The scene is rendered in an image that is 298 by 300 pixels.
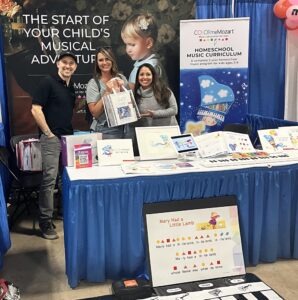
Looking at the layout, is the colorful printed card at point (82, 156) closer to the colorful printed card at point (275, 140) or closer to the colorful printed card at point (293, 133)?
the colorful printed card at point (275, 140)

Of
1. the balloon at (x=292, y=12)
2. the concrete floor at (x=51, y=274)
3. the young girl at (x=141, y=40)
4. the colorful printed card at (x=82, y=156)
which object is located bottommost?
the concrete floor at (x=51, y=274)

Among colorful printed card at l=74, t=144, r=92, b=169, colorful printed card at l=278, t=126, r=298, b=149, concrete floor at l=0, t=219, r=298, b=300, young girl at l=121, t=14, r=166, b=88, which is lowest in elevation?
concrete floor at l=0, t=219, r=298, b=300

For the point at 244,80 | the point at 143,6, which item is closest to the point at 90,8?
the point at 143,6

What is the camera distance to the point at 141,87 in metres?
3.97

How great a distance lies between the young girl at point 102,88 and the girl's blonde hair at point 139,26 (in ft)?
2.58

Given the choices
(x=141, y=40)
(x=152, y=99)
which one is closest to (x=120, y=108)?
(x=152, y=99)

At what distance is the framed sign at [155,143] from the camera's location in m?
2.89

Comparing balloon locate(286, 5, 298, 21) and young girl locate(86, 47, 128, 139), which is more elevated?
balloon locate(286, 5, 298, 21)

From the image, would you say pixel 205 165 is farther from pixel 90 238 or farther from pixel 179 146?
pixel 90 238

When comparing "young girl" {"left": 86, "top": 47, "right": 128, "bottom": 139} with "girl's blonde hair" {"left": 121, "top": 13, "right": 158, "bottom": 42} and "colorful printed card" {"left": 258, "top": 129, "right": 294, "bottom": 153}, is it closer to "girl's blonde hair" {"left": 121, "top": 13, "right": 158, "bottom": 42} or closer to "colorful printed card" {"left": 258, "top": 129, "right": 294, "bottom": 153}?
"girl's blonde hair" {"left": 121, "top": 13, "right": 158, "bottom": 42}

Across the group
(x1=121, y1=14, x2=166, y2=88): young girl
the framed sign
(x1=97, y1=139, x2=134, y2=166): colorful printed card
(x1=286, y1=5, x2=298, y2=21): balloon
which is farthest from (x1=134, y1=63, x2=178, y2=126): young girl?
(x1=286, y1=5, x2=298, y2=21): balloon

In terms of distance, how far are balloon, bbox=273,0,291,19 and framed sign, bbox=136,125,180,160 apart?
2.43 metres

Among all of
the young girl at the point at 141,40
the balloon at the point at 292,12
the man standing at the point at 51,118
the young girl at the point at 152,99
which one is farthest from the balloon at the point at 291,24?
the man standing at the point at 51,118

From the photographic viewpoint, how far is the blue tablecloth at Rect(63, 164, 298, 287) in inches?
96.3
